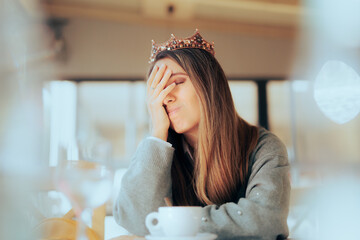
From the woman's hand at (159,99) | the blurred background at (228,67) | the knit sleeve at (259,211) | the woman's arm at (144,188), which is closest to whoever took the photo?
the knit sleeve at (259,211)

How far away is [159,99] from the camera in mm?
1009

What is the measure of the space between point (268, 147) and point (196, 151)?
184 millimetres

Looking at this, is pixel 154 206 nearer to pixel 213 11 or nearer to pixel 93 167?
pixel 93 167

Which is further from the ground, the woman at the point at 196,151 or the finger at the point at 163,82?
the finger at the point at 163,82

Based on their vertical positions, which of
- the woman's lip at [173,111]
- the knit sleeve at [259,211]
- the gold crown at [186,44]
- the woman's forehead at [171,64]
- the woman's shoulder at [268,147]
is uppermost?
the gold crown at [186,44]

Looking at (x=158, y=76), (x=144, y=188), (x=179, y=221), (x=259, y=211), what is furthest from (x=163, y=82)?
(x=179, y=221)

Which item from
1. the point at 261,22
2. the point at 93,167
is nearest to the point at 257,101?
the point at 261,22

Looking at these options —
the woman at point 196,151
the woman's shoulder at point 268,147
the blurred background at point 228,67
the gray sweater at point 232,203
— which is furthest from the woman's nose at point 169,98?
the blurred background at point 228,67

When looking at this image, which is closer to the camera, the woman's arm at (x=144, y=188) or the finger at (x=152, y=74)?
the woman's arm at (x=144, y=188)

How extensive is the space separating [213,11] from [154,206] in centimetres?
411

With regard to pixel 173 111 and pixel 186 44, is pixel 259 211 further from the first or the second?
pixel 186 44

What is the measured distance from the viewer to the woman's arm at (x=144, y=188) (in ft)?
2.83

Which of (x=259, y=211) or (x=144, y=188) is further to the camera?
(x=144, y=188)

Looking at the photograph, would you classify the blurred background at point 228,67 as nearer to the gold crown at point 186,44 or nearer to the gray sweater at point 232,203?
the gold crown at point 186,44
